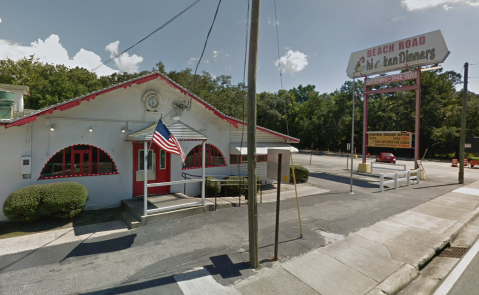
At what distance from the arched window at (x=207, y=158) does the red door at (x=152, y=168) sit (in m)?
0.99

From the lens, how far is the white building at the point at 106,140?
7.78 meters

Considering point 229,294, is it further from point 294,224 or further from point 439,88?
point 439,88

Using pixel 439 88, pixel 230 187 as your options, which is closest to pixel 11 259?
pixel 230 187

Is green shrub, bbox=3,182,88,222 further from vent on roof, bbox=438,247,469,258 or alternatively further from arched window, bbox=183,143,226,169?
vent on roof, bbox=438,247,469,258

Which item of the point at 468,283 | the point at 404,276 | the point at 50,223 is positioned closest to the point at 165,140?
the point at 50,223

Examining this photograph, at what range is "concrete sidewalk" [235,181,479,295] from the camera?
4.55m

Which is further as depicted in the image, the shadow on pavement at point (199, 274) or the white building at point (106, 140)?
the white building at point (106, 140)

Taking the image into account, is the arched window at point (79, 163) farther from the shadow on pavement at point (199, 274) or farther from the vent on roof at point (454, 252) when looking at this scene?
the vent on roof at point (454, 252)

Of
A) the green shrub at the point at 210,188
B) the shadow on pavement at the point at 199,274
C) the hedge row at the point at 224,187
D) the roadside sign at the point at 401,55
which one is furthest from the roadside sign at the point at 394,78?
the shadow on pavement at the point at 199,274

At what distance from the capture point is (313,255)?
5.80 meters

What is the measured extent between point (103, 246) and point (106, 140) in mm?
4431

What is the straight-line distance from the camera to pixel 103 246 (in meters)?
6.14

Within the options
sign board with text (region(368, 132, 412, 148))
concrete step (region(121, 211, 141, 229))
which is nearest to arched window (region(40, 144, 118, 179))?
concrete step (region(121, 211, 141, 229))

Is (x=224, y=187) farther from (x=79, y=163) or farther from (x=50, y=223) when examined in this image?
(x=50, y=223)
